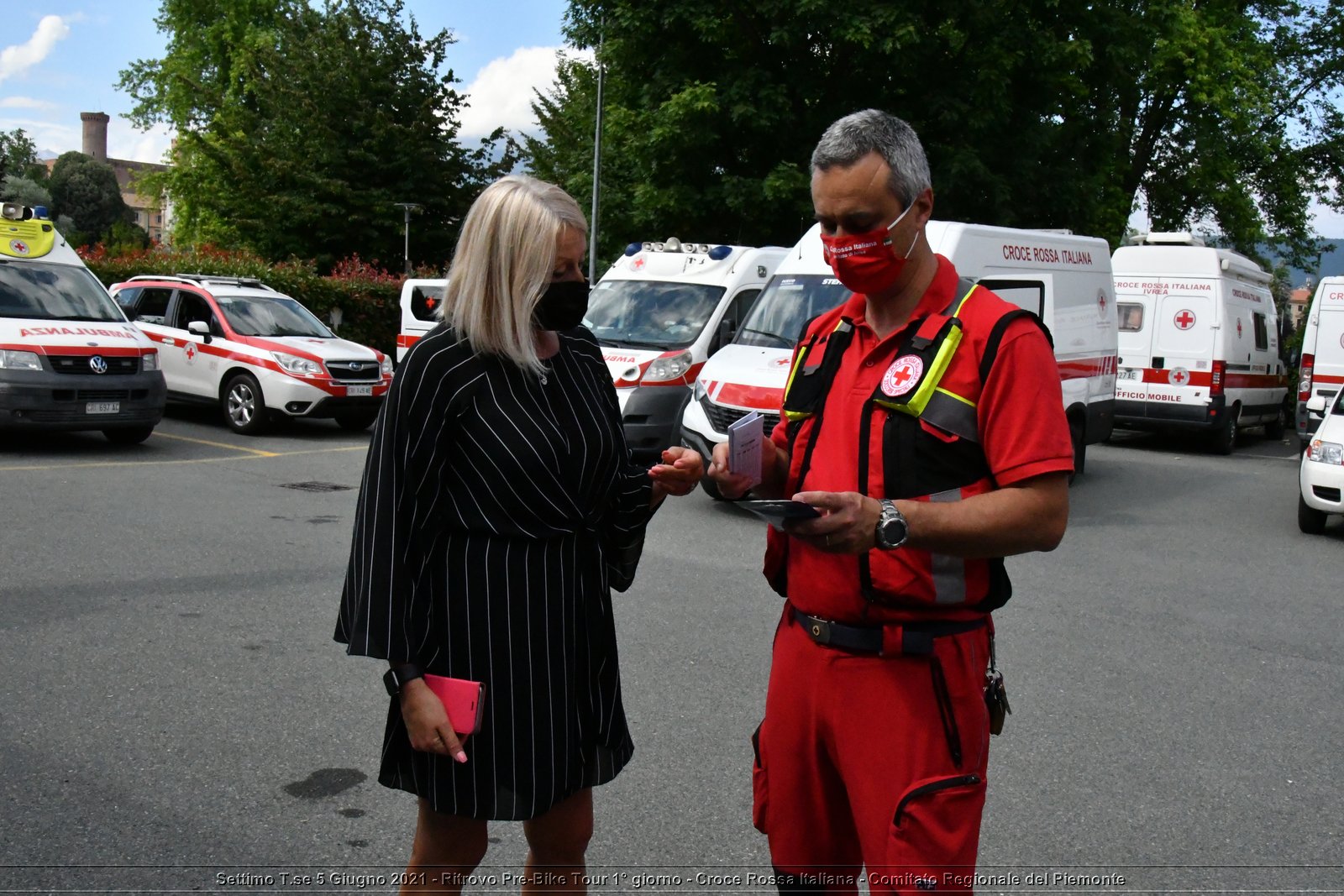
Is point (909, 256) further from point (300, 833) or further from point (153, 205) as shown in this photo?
point (153, 205)

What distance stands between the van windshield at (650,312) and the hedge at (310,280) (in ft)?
34.3

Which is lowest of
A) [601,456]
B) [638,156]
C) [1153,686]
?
[1153,686]

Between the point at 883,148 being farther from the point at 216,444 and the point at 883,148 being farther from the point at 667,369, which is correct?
the point at 216,444

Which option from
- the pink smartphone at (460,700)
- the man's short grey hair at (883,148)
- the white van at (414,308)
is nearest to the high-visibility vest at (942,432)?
the man's short grey hair at (883,148)

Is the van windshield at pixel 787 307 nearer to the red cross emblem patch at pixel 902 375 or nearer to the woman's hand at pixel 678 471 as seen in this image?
the woman's hand at pixel 678 471

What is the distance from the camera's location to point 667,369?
39.9ft

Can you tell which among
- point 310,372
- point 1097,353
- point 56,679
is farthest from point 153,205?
point 56,679

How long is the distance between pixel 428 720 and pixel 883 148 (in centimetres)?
142

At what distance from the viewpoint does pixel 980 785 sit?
7.49 feet

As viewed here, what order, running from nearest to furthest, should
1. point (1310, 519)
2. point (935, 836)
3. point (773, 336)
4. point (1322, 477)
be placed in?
point (935, 836) → point (1322, 477) → point (1310, 519) → point (773, 336)

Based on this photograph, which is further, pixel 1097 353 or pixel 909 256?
pixel 1097 353

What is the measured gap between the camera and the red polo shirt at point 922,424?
215cm

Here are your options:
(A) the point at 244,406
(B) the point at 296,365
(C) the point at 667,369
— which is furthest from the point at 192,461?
(C) the point at 667,369

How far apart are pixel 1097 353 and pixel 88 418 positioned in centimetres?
1070
